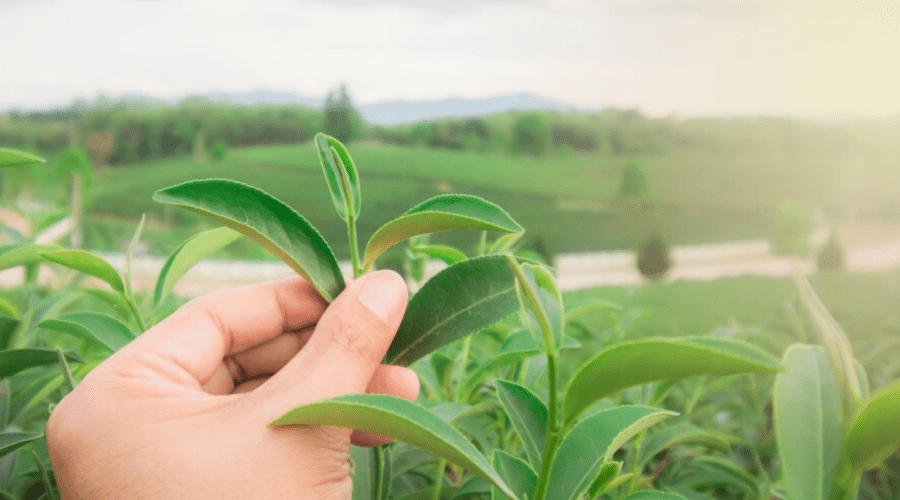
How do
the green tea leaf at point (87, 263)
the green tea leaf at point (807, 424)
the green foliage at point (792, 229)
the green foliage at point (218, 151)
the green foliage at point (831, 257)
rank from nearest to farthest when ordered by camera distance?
the green tea leaf at point (807, 424) → the green tea leaf at point (87, 263) → the green foliage at point (831, 257) → the green foliage at point (792, 229) → the green foliage at point (218, 151)

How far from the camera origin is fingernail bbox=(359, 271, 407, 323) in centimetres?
60

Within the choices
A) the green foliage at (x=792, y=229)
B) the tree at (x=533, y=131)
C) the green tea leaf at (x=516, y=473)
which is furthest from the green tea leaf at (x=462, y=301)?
the tree at (x=533, y=131)

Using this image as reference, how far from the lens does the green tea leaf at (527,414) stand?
0.61 metres

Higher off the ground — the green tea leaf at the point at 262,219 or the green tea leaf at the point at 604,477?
the green tea leaf at the point at 262,219

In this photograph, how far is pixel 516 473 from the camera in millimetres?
569

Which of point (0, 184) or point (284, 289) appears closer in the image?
point (284, 289)

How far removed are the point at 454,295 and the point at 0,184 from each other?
1725cm

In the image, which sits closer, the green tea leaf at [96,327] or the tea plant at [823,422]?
the tea plant at [823,422]

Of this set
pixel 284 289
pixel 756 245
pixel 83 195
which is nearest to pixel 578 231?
pixel 756 245

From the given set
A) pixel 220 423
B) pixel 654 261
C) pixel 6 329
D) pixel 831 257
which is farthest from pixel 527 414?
pixel 831 257

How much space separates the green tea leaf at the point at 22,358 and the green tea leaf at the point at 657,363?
60cm

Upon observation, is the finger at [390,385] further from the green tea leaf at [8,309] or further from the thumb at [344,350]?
the green tea leaf at [8,309]

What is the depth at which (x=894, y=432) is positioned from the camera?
0.43 metres

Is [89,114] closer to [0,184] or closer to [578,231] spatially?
[0,184]
